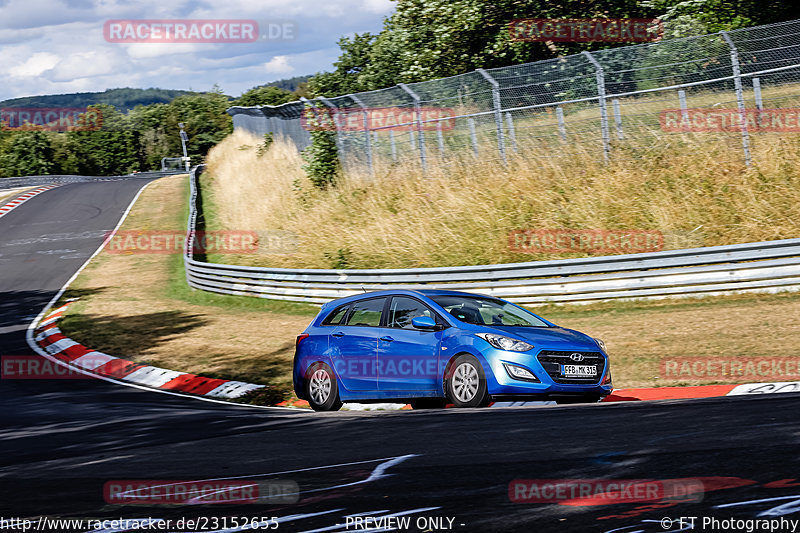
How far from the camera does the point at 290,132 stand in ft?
116

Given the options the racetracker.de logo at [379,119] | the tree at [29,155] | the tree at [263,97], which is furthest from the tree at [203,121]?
the racetracker.de logo at [379,119]

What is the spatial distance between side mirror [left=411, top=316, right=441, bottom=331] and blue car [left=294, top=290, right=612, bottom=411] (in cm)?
1

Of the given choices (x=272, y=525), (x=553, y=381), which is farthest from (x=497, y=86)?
(x=272, y=525)

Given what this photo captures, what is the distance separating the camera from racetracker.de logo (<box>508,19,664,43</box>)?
98.5 ft

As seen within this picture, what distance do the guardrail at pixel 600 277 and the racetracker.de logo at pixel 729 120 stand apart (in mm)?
4191

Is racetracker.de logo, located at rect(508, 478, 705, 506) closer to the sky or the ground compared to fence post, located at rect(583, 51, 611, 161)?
closer to the ground

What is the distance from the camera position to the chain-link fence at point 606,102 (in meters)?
17.7

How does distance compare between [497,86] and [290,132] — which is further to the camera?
[290,132]

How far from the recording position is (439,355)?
9633 mm

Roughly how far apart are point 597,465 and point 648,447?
68 cm

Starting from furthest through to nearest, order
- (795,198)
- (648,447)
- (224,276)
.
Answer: (224,276) → (795,198) → (648,447)

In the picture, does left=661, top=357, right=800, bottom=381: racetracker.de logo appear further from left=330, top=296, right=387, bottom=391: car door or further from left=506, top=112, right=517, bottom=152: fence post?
left=506, top=112, right=517, bottom=152: fence post

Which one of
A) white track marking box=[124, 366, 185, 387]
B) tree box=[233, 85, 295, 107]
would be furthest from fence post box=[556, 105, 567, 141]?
tree box=[233, 85, 295, 107]

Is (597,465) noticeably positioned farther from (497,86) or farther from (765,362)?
(497,86)
